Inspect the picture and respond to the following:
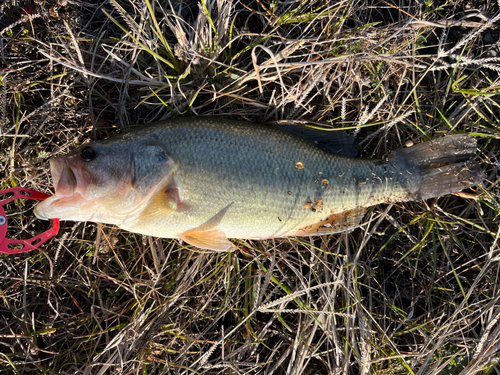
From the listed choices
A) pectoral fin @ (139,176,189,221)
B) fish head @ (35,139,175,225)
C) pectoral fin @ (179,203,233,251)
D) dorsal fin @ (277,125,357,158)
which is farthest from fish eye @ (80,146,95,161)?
dorsal fin @ (277,125,357,158)

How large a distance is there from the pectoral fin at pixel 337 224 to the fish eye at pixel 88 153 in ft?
6.01

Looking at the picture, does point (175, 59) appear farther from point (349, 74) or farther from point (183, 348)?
point (183, 348)

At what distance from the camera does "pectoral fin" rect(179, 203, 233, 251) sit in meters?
2.60

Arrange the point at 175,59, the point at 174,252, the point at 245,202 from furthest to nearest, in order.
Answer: the point at 174,252
the point at 175,59
the point at 245,202

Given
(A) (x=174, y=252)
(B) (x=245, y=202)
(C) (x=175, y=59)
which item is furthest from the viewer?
(A) (x=174, y=252)

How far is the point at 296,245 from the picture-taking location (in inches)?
121

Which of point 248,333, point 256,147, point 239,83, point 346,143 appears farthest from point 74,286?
point 346,143

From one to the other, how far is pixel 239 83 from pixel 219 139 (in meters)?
0.69

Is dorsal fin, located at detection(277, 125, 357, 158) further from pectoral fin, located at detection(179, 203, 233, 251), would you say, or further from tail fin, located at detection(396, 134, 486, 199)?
pectoral fin, located at detection(179, 203, 233, 251)

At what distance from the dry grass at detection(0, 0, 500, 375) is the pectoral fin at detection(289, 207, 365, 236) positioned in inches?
10.4

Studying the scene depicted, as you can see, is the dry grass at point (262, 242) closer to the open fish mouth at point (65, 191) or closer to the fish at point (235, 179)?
the fish at point (235, 179)

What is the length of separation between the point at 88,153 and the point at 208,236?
114 cm

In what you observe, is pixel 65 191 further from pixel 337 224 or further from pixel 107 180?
pixel 337 224

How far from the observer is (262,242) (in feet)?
10.1
